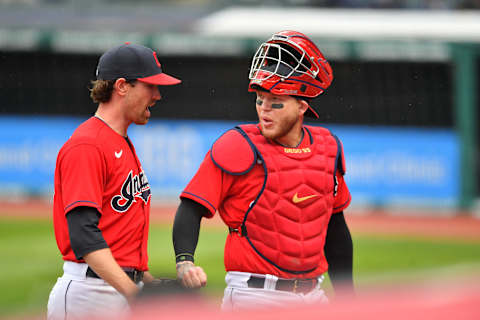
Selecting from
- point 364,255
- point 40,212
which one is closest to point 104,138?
point 364,255

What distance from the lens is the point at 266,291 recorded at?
3.25m

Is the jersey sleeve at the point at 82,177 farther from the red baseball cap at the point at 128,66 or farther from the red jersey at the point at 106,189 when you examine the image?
the red baseball cap at the point at 128,66

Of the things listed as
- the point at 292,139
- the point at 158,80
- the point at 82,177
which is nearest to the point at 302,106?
the point at 292,139

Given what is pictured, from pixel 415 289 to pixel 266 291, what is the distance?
1.58 metres

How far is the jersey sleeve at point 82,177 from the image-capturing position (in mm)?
2939

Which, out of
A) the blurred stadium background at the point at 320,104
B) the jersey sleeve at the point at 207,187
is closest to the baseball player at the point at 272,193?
the jersey sleeve at the point at 207,187

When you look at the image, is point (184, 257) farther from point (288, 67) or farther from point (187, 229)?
point (288, 67)

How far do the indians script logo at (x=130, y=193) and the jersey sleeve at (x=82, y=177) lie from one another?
0.49ft

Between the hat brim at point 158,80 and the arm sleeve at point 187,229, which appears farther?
the hat brim at point 158,80

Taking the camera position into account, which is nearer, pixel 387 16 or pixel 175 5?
pixel 387 16

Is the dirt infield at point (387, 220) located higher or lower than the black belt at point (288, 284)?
lower

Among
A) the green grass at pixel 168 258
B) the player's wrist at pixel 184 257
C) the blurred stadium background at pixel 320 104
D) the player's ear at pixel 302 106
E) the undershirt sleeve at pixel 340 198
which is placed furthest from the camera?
the blurred stadium background at pixel 320 104

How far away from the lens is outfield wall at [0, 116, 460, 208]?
16.3 meters

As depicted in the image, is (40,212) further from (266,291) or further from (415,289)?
(415,289)
